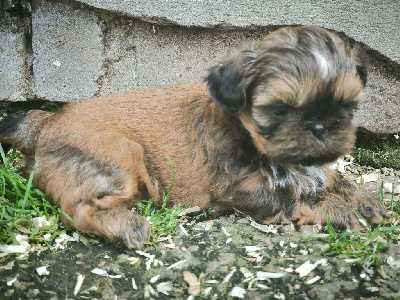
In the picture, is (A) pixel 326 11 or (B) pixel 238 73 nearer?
(B) pixel 238 73

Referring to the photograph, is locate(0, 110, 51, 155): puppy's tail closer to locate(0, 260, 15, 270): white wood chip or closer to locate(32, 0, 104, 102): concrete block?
locate(32, 0, 104, 102): concrete block

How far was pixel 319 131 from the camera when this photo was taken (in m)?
3.56

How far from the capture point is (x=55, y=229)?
158 inches

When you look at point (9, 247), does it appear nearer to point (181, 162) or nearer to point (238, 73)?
point (181, 162)

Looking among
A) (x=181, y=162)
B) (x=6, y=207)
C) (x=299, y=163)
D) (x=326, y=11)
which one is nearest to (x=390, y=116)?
(x=326, y=11)

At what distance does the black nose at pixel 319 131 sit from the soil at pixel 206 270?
33.3 inches

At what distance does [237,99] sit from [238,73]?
7.9 inches

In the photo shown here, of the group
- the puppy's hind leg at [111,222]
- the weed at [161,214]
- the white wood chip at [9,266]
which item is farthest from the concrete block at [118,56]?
the white wood chip at [9,266]

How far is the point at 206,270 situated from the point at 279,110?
1.28 meters

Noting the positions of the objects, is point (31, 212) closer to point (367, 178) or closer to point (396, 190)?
point (367, 178)

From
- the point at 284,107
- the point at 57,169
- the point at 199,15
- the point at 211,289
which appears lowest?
the point at 211,289

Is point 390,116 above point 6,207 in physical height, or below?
above

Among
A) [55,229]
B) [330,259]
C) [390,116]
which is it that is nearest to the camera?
[330,259]

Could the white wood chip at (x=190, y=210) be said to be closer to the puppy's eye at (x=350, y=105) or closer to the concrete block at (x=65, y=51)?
the puppy's eye at (x=350, y=105)
